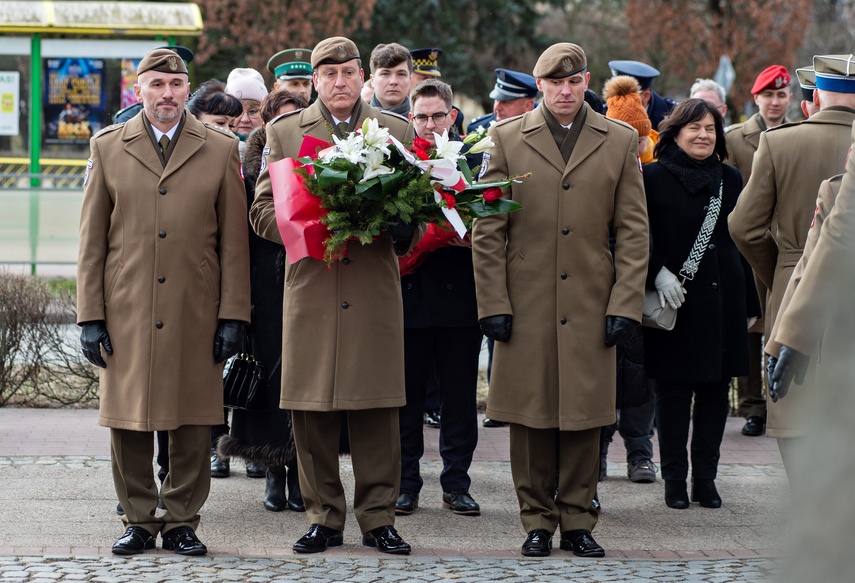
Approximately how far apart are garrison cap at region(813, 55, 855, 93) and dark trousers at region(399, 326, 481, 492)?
2141mm

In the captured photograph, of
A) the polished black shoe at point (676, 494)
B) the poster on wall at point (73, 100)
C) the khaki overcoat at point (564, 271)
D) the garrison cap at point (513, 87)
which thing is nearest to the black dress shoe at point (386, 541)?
the khaki overcoat at point (564, 271)

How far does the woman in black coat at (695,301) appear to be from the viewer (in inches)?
277

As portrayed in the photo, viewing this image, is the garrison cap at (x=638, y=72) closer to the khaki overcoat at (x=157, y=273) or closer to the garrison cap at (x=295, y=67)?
the garrison cap at (x=295, y=67)

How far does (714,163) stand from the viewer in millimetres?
7156

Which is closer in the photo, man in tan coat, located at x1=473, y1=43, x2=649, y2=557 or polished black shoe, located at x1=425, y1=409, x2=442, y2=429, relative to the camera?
man in tan coat, located at x1=473, y1=43, x2=649, y2=557

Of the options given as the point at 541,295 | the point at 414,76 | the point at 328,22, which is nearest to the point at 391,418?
the point at 541,295

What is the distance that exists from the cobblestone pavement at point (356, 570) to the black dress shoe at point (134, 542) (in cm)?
6

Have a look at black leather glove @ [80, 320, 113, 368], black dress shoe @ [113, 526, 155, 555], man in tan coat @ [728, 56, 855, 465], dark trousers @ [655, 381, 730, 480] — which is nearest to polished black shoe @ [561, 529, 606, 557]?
dark trousers @ [655, 381, 730, 480]

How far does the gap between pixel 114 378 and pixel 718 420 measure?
128 inches

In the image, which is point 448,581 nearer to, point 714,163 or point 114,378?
point 114,378

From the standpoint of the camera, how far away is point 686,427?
725 cm

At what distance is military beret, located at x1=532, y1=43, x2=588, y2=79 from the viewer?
616cm

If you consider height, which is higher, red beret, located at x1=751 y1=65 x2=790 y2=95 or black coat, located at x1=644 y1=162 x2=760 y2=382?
red beret, located at x1=751 y1=65 x2=790 y2=95

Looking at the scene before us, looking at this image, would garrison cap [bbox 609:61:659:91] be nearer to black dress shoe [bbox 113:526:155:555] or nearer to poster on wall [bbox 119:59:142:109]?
black dress shoe [bbox 113:526:155:555]
